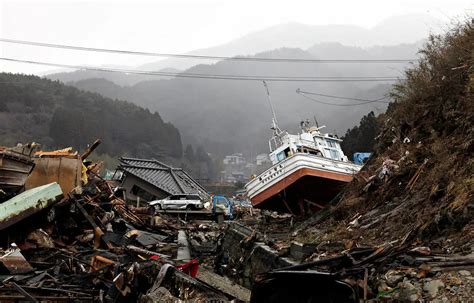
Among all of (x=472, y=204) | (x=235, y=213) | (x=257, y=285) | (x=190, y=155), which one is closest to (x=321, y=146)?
(x=235, y=213)

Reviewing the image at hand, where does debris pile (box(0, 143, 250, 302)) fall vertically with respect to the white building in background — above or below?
above

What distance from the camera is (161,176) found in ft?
105

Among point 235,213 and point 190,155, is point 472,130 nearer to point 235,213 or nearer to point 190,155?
point 235,213

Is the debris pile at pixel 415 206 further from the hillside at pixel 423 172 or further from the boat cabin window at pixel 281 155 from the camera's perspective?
the boat cabin window at pixel 281 155

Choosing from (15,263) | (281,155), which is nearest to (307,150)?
(281,155)

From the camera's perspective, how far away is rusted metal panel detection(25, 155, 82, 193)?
1317cm

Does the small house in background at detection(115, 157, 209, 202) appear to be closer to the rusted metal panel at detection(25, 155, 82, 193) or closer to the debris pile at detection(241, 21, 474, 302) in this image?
the rusted metal panel at detection(25, 155, 82, 193)

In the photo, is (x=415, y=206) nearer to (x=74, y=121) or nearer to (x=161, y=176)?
(x=161, y=176)

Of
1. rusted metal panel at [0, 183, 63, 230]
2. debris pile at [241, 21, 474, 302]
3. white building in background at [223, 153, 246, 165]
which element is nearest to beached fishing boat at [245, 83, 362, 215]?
debris pile at [241, 21, 474, 302]

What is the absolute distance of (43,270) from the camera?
8.52 m

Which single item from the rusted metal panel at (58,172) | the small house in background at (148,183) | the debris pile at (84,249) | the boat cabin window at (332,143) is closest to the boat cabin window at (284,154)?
the boat cabin window at (332,143)

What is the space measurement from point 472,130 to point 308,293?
5396 millimetres

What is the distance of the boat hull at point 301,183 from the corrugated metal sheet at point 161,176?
12.2 metres

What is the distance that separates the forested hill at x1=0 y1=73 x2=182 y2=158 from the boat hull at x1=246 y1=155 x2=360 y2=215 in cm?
4880
